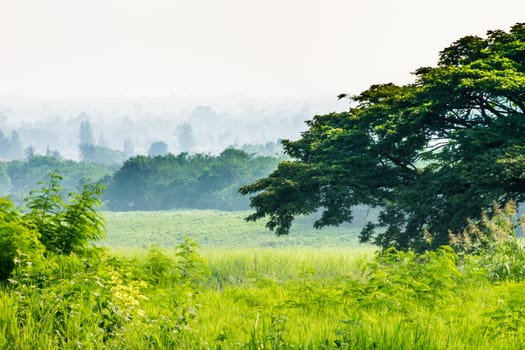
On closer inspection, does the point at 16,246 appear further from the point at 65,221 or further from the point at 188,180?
the point at 188,180

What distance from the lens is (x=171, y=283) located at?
10164 mm

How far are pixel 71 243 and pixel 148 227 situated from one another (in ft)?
168

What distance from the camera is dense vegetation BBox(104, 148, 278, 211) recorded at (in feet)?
232

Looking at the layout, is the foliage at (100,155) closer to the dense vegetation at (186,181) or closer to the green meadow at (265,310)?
the dense vegetation at (186,181)

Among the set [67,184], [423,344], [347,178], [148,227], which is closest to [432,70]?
[347,178]

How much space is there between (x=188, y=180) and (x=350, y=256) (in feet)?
174

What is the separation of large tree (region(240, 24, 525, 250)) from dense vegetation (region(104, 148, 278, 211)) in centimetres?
5255

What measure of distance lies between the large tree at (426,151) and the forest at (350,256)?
0.16 feet

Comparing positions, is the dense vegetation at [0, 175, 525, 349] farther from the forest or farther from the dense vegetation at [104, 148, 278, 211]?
the dense vegetation at [104, 148, 278, 211]

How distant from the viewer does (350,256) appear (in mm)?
20203

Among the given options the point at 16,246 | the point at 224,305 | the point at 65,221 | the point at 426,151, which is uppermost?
the point at 426,151

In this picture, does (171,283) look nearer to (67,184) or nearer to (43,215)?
(43,215)

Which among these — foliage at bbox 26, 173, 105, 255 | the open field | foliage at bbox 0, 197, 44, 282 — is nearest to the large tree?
foliage at bbox 26, 173, 105, 255

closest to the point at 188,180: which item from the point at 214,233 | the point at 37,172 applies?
the point at 214,233
